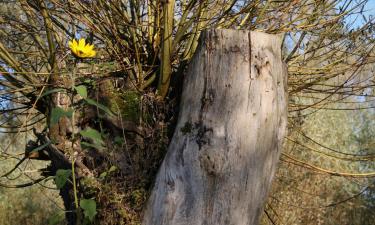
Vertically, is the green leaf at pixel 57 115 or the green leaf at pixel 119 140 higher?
the green leaf at pixel 57 115

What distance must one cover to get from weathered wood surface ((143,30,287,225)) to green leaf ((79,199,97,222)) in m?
0.29

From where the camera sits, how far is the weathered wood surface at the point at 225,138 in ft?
8.86

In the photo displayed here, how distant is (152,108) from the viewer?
3.16m

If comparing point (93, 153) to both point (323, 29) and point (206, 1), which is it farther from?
point (323, 29)

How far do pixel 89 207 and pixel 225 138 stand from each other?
808 mm

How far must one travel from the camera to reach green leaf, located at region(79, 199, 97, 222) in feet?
8.95

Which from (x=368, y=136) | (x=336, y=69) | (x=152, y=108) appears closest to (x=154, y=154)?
(x=152, y=108)

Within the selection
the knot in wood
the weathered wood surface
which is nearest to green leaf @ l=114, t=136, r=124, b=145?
the weathered wood surface

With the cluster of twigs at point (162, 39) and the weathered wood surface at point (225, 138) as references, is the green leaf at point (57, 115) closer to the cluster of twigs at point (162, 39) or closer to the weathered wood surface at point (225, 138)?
Answer: the cluster of twigs at point (162, 39)

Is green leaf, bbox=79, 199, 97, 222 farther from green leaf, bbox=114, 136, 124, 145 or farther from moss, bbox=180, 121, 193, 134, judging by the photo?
moss, bbox=180, 121, 193, 134

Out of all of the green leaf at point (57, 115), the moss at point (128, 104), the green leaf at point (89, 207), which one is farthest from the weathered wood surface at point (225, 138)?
the green leaf at point (57, 115)

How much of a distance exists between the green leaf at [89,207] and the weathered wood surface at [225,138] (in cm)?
29

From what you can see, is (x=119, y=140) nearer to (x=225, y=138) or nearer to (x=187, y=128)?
(x=187, y=128)

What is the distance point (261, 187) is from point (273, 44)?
778 millimetres
